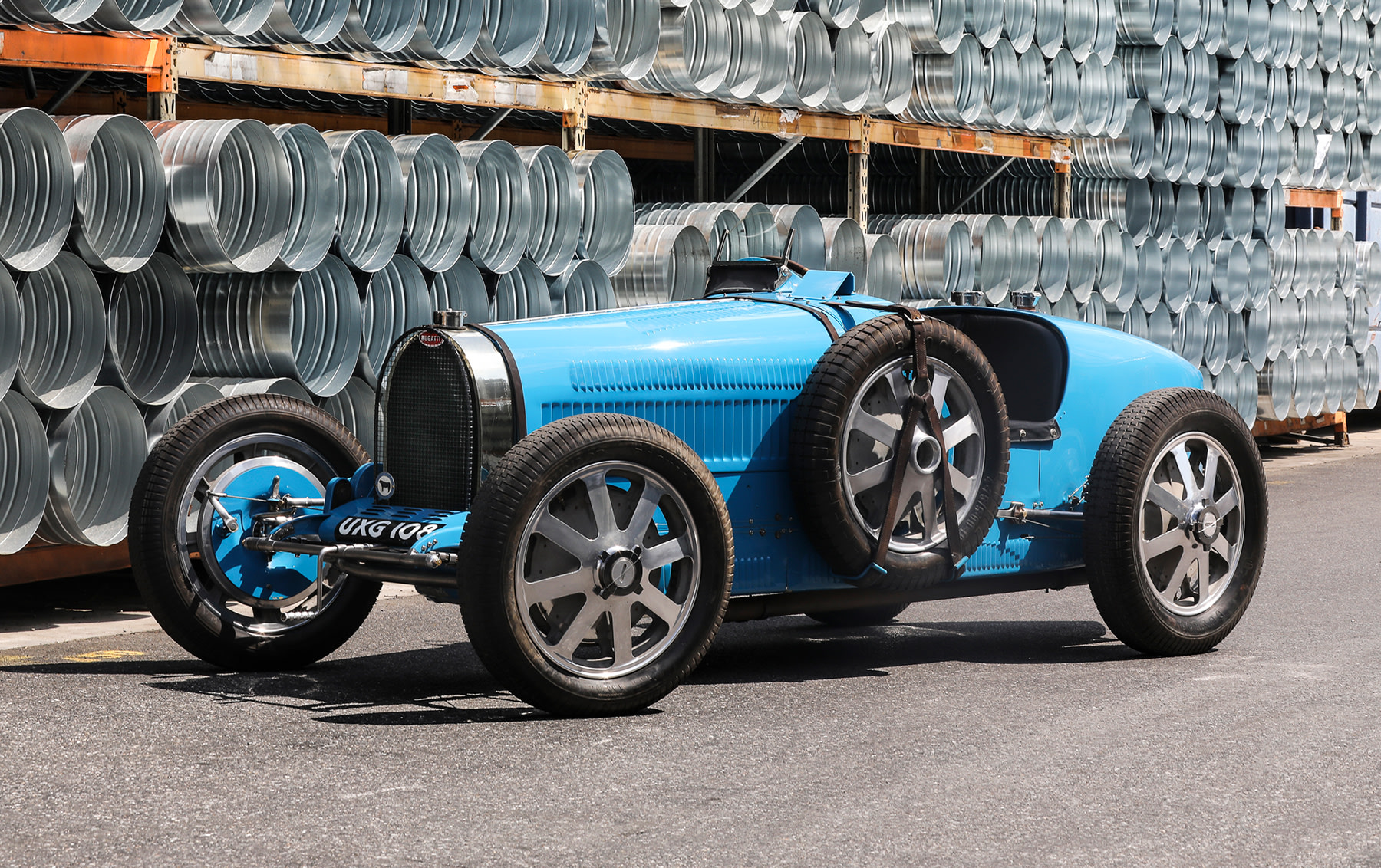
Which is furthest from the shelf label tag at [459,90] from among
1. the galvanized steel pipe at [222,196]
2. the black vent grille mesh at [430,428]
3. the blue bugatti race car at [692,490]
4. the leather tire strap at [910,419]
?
the leather tire strap at [910,419]

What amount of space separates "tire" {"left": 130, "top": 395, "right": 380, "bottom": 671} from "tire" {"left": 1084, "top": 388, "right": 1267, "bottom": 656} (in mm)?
2614

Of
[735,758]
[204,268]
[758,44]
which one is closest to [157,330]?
[204,268]

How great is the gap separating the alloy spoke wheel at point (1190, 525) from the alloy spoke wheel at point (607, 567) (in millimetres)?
1919

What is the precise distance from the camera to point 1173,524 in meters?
6.67

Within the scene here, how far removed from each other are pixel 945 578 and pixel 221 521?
248 centimetres

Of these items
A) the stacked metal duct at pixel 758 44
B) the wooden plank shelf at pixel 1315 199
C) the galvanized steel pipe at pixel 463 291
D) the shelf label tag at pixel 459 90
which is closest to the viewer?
the stacked metal duct at pixel 758 44

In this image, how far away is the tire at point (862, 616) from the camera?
738 centimetres

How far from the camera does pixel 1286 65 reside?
17469 millimetres

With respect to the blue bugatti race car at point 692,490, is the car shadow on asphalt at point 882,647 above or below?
below

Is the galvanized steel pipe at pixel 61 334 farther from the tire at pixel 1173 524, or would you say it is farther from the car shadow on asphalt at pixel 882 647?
the tire at pixel 1173 524

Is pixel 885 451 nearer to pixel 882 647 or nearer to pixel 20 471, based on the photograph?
pixel 882 647

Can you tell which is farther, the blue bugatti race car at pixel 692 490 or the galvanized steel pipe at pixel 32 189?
the galvanized steel pipe at pixel 32 189

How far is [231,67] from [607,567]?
396 cm

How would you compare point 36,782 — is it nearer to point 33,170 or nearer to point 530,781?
point 530,781
